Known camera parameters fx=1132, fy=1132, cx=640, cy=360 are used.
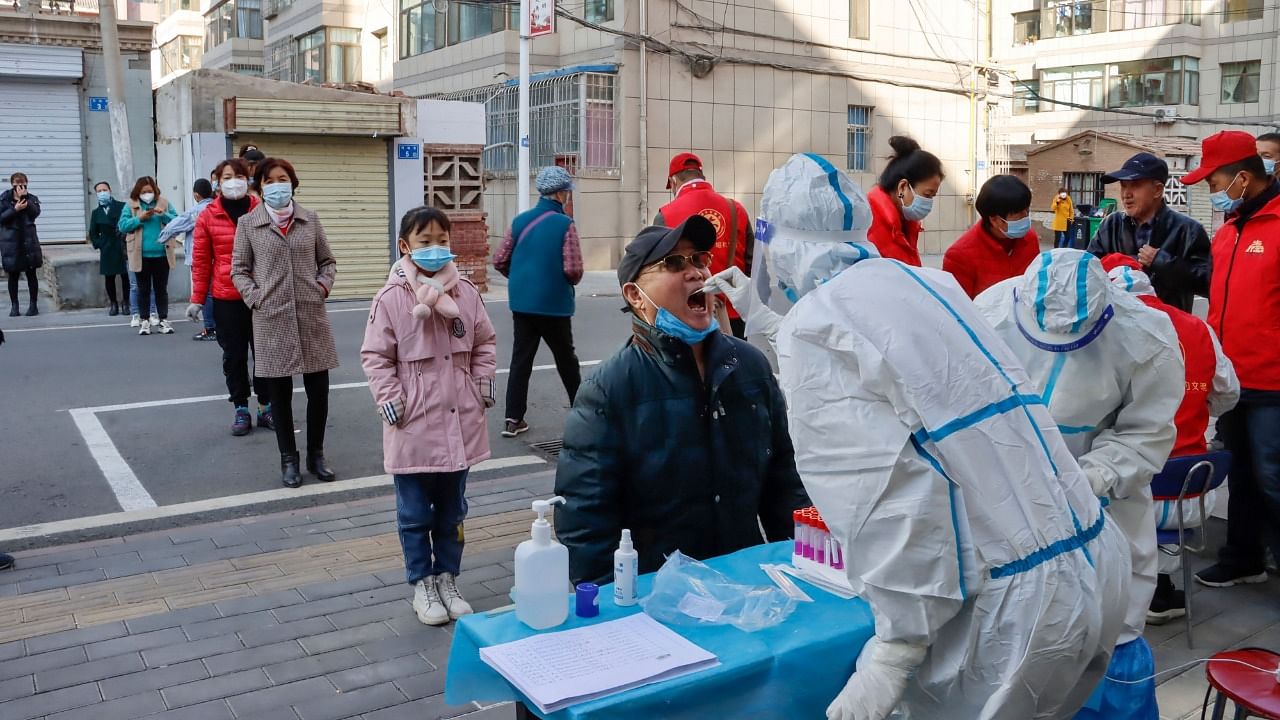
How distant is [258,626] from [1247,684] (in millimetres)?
3964

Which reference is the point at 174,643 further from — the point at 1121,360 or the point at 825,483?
the point at 1121,360

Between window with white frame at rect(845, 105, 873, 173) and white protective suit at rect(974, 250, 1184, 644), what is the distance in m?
23.6

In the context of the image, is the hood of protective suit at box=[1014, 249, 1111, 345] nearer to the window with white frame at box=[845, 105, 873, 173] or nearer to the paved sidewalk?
the paved sidewalk

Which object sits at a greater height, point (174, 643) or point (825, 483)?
point (825, 483)

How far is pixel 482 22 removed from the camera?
26516 mm

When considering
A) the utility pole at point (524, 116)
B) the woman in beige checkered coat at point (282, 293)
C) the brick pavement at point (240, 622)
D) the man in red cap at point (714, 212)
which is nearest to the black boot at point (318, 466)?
the woman in beige checkered coat at point (282, 293)

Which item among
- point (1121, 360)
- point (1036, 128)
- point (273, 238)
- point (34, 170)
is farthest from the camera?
point (1036, 128)

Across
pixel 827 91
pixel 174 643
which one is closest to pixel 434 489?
pixel 174 643

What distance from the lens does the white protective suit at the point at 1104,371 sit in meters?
3.69

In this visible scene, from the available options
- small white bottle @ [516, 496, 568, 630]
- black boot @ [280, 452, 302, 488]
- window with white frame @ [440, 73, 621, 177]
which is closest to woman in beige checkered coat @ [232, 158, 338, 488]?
black boot @ [280, 452, 302, 488]

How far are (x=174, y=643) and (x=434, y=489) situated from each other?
129 cm

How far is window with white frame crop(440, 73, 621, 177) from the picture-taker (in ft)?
74.2

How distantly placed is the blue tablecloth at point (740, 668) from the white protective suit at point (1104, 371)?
1.33 meters

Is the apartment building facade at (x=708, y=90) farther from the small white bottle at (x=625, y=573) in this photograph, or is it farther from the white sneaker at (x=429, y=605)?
the small white bottle at (x=625, y=573)
